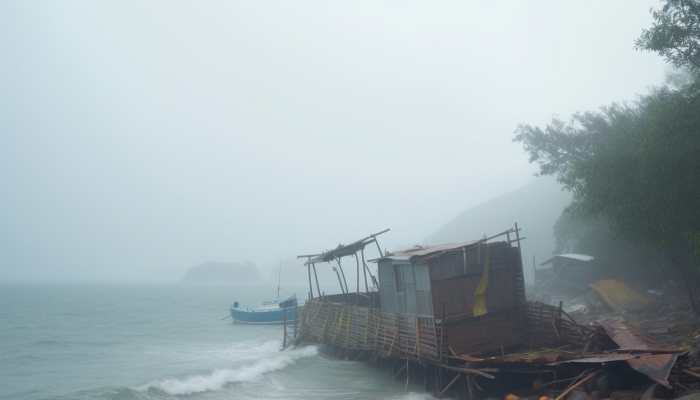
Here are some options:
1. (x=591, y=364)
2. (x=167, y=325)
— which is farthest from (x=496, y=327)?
(x=167, y=325)

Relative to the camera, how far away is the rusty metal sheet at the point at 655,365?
37.1ft

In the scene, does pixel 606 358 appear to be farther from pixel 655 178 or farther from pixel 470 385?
pixel 655 178

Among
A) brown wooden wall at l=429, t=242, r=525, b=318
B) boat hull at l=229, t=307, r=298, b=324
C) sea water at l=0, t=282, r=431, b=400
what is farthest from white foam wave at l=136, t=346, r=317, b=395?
boat hull at l=229, t=307, r=298, b=324

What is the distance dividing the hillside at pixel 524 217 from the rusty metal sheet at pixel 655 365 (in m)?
67.5

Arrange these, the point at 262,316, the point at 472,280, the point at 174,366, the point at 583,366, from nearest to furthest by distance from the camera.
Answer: the point at 583,366
the point at 472,280
the point at 174,366
the point at 262,316

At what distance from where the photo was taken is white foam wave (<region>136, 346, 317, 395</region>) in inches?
923

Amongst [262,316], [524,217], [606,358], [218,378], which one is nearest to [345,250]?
[218,378]

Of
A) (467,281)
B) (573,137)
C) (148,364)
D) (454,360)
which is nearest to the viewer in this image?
(454,360)

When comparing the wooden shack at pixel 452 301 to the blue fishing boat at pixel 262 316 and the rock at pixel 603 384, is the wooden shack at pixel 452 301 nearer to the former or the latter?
the rock at pixel 603 384

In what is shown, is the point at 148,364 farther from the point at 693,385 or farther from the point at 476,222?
the point at 476,222

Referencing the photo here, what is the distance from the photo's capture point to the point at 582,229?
41.7m

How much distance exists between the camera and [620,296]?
27.0 metres

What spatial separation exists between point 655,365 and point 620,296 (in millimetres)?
17122

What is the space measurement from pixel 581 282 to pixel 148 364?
105 feet
